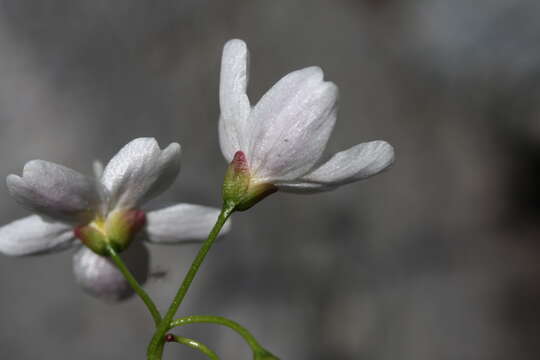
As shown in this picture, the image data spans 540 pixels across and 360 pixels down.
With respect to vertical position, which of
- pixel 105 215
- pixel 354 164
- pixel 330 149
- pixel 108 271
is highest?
pixel 354 164

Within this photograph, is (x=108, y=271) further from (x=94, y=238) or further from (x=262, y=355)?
(x=262, y=355)

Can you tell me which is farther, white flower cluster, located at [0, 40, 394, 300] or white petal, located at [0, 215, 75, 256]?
white petal, located at [0, 215, 75, 256]

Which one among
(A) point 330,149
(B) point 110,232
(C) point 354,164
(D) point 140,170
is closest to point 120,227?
(B) point 110,232

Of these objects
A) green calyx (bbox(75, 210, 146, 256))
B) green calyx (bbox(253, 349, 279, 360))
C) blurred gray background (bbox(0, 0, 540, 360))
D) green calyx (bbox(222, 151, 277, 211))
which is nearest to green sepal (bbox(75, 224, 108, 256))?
green calyx (bbox(75, 210, 146, 256))

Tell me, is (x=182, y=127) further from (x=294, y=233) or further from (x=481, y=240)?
(x=481, y=240)

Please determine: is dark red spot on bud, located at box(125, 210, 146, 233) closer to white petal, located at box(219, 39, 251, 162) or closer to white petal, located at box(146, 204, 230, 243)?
white petal, located at box(146, 204, 230, 243)

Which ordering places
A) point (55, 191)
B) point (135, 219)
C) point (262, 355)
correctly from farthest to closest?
point (135, 219)
point (55, 191)
point (262, 355)

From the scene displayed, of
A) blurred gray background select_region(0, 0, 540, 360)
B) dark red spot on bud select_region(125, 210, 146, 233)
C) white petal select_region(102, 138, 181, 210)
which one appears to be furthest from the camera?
blurred gray background select_region(0, 0, 540, 360)
